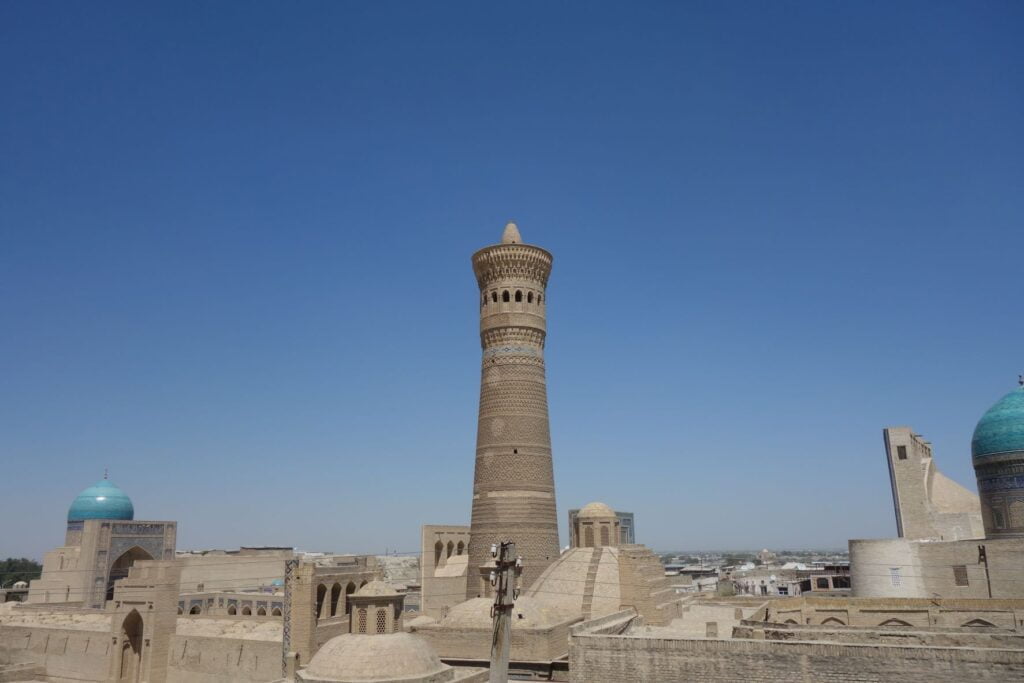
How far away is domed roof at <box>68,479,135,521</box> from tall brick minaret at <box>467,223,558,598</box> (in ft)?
85.4

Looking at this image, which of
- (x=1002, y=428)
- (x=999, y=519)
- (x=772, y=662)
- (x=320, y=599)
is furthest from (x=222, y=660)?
(x=1002, y=428)

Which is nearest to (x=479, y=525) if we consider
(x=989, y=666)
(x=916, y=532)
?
(x=989, y=666)

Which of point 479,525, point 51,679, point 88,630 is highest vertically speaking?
point 479,525

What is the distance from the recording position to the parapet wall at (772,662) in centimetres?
1298

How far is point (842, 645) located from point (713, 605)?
15.9 metres

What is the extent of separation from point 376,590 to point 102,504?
31106 millimetres

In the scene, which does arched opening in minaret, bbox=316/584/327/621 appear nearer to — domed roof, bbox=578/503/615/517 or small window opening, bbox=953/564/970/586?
domed roof, bbox=578/503/615/517

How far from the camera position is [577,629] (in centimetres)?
1698

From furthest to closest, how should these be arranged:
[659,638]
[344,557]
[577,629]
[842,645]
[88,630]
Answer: [344,557] < [88,630] < [577,629] < [659,638] < [842,645]

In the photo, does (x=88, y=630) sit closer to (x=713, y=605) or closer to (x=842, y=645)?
(x=713, y=605)

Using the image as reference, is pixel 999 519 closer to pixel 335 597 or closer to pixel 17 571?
pixel 335 597

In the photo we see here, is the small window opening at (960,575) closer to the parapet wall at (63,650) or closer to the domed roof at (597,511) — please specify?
the domed roof at (597,511)

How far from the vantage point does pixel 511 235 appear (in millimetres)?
26234

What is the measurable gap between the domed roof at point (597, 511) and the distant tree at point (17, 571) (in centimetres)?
6226
